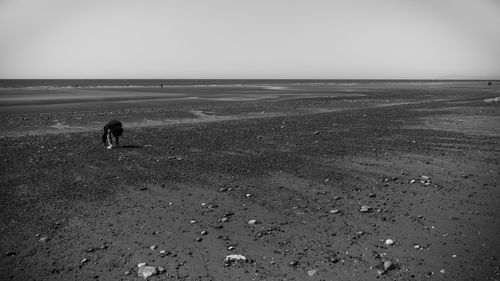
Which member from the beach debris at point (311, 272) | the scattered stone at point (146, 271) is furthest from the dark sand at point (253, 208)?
the scattered stone at point (146, 271)

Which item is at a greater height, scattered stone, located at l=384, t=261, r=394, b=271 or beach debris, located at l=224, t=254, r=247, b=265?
scattered stone, located at l=384, t=261, r=394, b=271

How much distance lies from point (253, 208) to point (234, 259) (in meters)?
2.77

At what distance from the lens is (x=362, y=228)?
27.8 ft

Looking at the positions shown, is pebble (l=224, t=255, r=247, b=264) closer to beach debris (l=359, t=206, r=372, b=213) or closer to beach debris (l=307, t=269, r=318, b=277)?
beach debris (l=307, t=269, r=318, b=277)

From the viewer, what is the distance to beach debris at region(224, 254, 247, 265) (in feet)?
23.6

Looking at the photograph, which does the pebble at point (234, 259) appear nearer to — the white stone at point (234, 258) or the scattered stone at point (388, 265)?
the white stone at point (234, 258)

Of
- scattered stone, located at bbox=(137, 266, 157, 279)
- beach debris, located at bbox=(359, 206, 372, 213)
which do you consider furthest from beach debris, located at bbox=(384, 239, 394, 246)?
scattered stone, located at bbox=(137, 266, 157, 279)

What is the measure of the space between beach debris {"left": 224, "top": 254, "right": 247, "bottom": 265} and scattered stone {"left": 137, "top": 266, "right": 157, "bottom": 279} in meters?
1.40

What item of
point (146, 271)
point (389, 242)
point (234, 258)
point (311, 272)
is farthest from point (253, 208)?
point (146, 271)

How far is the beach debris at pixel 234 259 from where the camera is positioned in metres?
7.19

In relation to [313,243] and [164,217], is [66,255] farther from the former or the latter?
[313,243]

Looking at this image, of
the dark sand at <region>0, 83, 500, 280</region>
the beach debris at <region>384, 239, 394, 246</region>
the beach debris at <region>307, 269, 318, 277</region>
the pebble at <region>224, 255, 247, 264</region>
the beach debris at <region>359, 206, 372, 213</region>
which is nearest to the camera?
the beach debris at <region>307, 269, 318, 277</region>

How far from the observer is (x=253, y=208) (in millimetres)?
9945

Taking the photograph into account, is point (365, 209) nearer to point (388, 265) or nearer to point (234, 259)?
point (388, 265)
